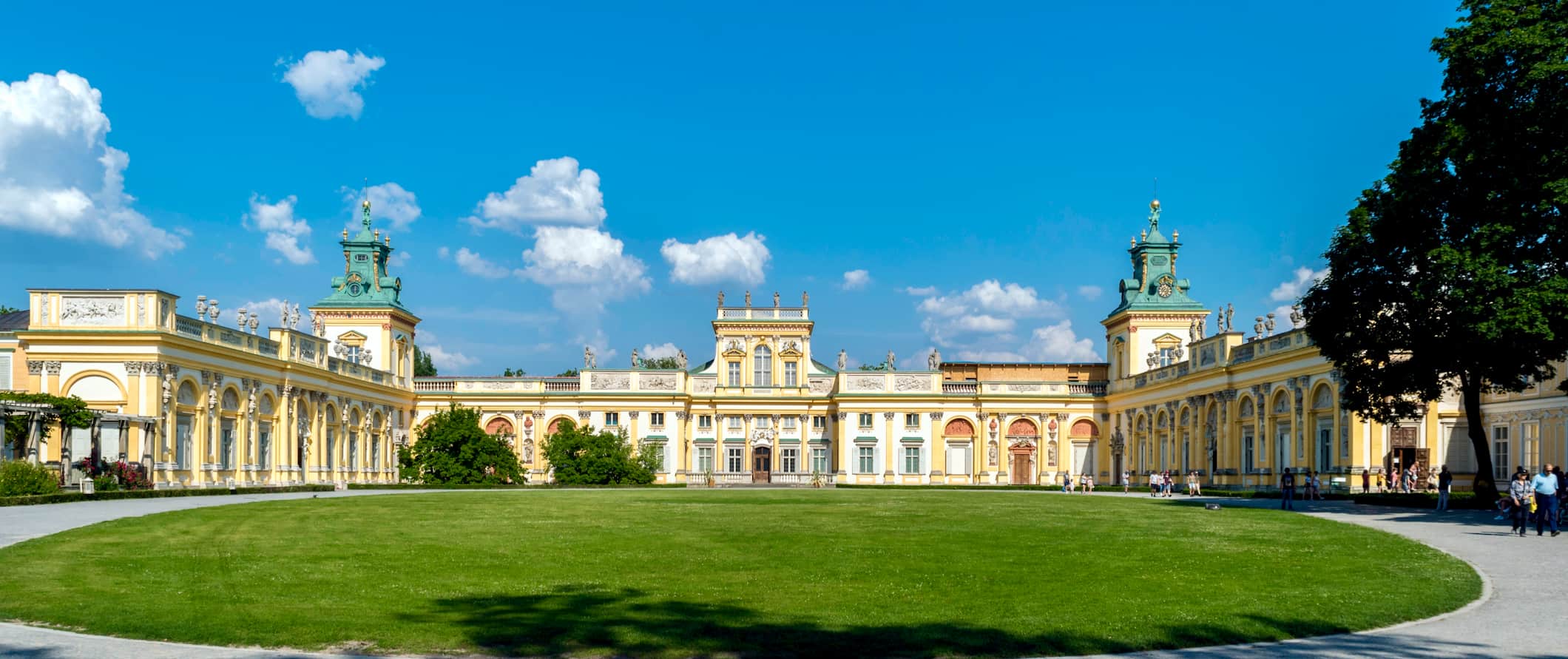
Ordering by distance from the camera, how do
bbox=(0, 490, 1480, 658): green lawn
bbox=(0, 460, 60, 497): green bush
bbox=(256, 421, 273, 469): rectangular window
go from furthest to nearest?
bbox=(256, 421, 273, 469): rectangular window, bbox=(0, 460, 60, 497): green bush, bbox=(0, 490, 1480, 658): green lawn

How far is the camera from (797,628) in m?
12.4

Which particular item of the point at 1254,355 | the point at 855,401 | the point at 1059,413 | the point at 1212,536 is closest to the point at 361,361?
the point at 855,401

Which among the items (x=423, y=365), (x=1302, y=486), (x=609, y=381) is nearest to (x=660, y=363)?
(x=423, y=365)

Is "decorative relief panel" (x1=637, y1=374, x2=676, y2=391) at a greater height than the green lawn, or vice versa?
"decorative relief panel" (x1=637, y1=374, x2=676, y2=391)

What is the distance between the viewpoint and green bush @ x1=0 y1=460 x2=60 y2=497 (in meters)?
35.8

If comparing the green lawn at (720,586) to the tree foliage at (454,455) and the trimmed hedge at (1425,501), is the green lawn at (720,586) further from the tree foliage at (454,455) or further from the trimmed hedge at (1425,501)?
the tree foliage at (454,455)

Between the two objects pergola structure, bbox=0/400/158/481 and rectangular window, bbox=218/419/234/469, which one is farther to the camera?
rectangular window, bbox=218/419/234/469

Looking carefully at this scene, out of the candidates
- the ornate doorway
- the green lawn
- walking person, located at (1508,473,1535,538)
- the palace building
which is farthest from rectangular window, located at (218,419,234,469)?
walking person, located at (1508,473,1535,538)

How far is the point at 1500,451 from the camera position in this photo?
52.6 m

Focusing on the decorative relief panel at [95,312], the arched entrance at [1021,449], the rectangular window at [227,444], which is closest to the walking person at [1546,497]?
the decorative relief panel at [95,312]

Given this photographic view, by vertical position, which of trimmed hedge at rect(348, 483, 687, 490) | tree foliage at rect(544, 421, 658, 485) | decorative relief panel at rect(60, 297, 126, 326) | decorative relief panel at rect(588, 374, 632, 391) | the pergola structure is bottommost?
trimmed hedge at rect(348, 483, 687, 490)

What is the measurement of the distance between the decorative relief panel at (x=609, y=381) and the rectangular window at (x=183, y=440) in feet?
115

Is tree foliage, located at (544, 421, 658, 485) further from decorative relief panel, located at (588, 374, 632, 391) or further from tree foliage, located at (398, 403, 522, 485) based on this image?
decorative relief panel, located at (588, 374, 632, 391)

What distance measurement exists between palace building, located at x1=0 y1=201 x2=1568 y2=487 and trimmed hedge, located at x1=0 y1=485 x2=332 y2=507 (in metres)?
2.22
